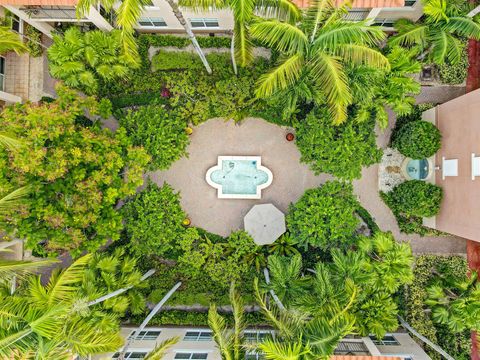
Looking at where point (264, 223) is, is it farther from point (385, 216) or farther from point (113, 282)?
point (113, 282)

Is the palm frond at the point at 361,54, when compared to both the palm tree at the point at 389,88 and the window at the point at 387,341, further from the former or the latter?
the window at the point at 387,341

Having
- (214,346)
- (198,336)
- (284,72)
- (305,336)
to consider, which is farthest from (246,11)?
(198,336)

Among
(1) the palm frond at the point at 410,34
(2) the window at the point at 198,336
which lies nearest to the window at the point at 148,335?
(2) the window at the point at 198,336

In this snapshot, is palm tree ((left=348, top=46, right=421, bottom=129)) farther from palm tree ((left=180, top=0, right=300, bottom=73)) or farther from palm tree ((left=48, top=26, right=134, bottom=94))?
palm tree ((left=48, top=26, right=134, bottom=94))

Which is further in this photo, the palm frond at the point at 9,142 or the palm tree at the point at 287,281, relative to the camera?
the palm tree at the point at 287,281

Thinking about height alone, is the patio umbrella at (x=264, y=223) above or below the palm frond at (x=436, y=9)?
below

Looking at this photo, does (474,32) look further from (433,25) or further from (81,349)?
(81,349)

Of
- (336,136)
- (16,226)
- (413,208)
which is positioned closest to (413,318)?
(413,208)
